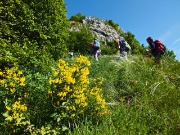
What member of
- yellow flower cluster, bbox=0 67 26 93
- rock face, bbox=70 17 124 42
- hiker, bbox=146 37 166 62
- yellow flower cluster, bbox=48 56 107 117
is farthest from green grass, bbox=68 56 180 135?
rock face, bbox=70 17 124 42

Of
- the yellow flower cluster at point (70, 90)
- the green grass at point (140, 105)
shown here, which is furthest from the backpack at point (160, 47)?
the yellow flower cluster at point (70, 90)

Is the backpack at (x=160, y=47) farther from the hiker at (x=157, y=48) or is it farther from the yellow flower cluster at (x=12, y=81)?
the yellow flower cluster at (x=12, y=81)

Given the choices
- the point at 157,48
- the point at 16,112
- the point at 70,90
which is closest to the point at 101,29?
the point at 157,48

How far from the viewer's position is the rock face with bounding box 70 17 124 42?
1939 inches

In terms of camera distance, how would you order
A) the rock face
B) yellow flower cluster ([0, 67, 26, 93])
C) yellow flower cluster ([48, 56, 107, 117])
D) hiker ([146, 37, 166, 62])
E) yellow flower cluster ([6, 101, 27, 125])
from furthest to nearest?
1. the rock face
2. hiker ([146, 37, 166, 62])
3. yellow flower cluster ([0, 67, 26, 93])
4. yellow flower cluster ([48, 56, 107, 117])
5. yellow flower cluster ([6, 101, 27, 125])

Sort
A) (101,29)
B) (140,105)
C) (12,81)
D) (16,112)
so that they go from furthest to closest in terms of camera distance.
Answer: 1. (101,29)
2. (140,105)
3. (12,81)
4. (16,112)

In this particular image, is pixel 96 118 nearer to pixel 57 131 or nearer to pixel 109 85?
pixel 57 131

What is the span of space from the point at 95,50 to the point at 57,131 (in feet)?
36.8

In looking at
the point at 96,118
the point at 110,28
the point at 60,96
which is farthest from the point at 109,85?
the point at 110,28

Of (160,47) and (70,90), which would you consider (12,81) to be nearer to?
(70,90)

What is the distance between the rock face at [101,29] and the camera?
1939 inches

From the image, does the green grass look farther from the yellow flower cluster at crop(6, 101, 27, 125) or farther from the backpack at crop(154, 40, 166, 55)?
the backpack at crop(154, 40, 166, 55)

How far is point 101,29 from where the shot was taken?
5209 cm

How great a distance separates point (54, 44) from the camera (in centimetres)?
1091
